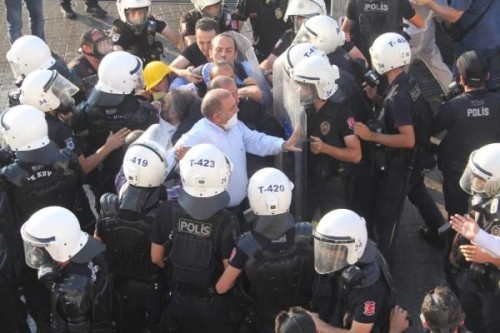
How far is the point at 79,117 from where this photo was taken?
17.3 feet

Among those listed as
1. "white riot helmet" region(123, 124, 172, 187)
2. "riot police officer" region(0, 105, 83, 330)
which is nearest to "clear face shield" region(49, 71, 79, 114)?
"riot police officer" region(0, 105, 83, 330)

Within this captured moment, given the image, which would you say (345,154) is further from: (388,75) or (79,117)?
(79,117)

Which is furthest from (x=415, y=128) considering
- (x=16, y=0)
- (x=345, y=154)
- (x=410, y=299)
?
(x=16, y=0)

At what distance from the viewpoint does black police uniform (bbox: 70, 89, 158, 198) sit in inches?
203

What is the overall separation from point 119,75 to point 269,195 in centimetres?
194

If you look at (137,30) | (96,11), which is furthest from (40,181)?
(96,11)

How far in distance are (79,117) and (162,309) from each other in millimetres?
1766

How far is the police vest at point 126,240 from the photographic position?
4.14 meters

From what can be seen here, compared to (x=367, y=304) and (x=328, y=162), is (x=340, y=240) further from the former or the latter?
(x=328, y=162)

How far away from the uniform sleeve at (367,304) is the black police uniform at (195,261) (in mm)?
854

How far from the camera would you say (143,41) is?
22.9 ft

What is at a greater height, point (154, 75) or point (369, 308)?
point (154, 75)

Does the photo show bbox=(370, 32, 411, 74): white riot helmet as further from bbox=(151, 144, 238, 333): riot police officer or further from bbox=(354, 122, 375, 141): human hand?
bbox=(151, 144, 238, 333): riot police officer

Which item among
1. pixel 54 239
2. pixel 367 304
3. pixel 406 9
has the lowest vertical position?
pixel 367 304
